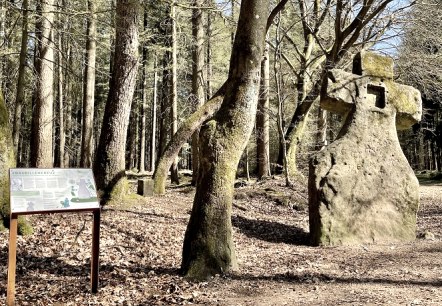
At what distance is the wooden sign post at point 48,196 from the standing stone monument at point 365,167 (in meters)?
4.29

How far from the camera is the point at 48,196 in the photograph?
422cm

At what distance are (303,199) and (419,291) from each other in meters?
7.37

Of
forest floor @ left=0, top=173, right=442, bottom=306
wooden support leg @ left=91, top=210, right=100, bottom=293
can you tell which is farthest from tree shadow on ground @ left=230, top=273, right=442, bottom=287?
wooden support leg @ left=91, top=210, right=100, bottom=293

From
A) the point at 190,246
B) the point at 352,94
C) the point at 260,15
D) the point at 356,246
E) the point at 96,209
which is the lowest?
the point at 356,246

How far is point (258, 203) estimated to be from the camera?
1148 cm

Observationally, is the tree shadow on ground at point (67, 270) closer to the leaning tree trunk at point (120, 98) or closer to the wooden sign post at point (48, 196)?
the wooden sign post at point (48, 196)

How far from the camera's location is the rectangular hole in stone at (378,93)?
826 cm

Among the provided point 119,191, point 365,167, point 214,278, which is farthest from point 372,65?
point 119,191

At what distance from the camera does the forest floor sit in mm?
4488

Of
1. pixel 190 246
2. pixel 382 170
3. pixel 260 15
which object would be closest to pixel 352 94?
pixel 382 170

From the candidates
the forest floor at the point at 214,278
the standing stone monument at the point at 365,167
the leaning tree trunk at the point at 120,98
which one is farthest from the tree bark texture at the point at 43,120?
the standing stone monument at the point at 365,167

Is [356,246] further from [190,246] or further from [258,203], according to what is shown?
[258,203]

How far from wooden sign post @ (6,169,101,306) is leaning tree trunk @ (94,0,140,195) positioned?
4290mm

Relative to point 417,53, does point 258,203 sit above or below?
below
